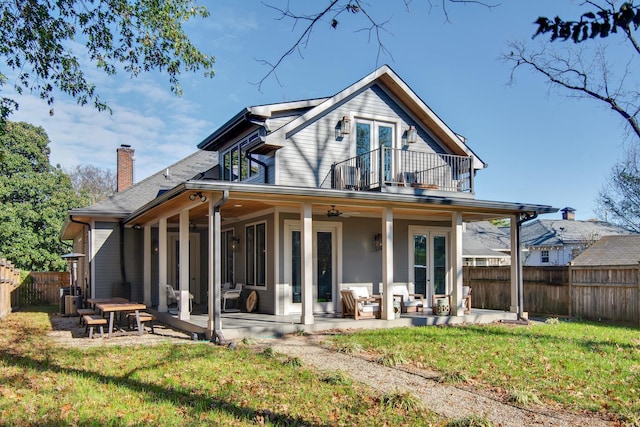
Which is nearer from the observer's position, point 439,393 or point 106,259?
point 439,393

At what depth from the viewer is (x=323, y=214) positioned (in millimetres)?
13508

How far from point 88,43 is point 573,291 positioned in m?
13.2

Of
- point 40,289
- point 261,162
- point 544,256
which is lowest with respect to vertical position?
point 40,289

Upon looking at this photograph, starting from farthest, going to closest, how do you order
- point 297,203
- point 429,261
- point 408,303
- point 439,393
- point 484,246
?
1. point 484,246
2. point 429,261
3. point 408,303
4. point 297,203
5. point 439,393

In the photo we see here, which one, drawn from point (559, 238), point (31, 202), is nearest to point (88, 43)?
point (31, 202)

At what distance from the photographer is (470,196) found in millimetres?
14836

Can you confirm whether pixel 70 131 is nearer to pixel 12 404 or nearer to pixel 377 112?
pixel 377 112

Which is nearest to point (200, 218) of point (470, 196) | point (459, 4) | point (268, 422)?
point (470, 196)

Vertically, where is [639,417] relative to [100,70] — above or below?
below

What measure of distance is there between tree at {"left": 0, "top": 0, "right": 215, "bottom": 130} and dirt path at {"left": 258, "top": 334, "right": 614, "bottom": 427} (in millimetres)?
5521

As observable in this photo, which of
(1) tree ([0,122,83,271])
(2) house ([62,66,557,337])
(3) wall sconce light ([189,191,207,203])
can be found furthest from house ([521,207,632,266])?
(1) tree ([0,122,83,271])

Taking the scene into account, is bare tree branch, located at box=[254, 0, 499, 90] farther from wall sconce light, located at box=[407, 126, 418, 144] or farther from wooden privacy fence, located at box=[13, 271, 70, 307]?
wooden privacy fence, located at box=[13, 271, 70, 307]

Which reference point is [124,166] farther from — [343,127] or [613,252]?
[613,252]

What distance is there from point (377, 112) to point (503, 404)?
1074 centimetres
